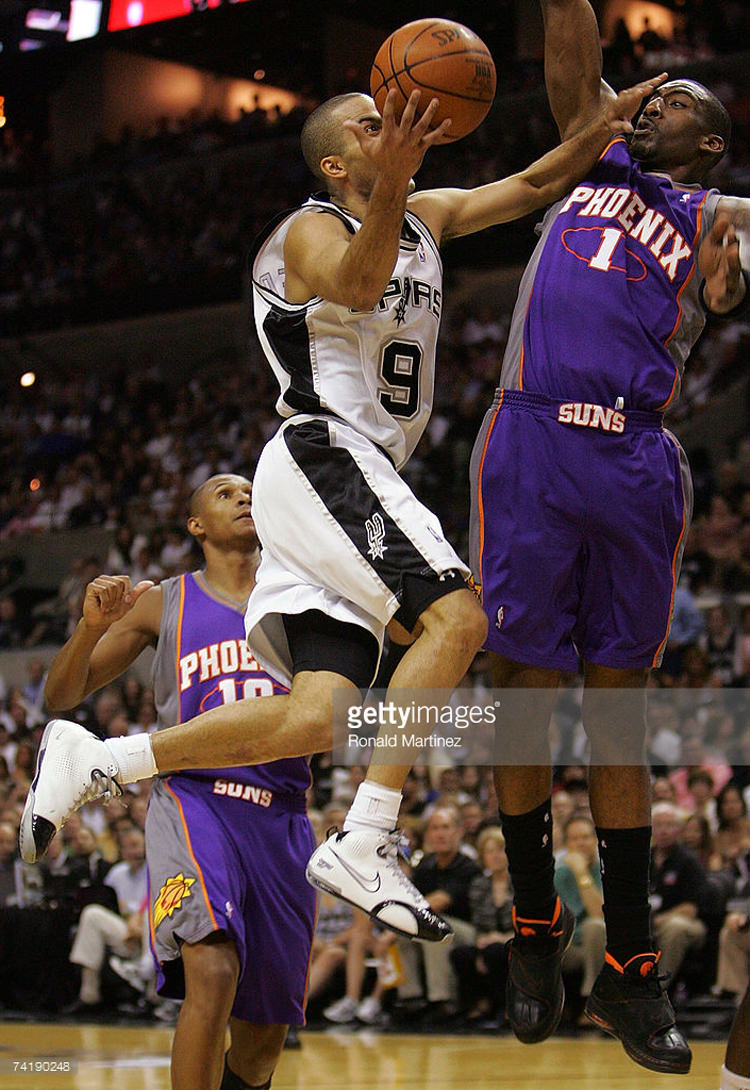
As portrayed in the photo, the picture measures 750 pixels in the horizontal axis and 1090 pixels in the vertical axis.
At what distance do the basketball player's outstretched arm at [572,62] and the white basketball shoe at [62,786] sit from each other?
234cm

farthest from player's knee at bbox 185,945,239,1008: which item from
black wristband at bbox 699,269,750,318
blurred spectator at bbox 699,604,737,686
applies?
blurred spectator at bbox 699,604,737,686

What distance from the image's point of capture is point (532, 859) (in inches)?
A: 170

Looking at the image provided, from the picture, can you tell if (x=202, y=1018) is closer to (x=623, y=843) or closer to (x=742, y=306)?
(x=623, y=843)

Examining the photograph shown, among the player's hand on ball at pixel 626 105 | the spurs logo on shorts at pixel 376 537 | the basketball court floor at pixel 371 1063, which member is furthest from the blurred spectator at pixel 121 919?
the player's hand on ball at pixel 626 105

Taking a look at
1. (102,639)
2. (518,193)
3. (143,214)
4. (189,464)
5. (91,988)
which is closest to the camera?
(518,193)

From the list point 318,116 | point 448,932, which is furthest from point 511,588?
point 318,116

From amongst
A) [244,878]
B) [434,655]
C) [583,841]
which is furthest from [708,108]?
[583,841]

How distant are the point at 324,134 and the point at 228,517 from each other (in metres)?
1.79

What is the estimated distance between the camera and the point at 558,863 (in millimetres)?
8125

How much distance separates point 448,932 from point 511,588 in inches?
41.5

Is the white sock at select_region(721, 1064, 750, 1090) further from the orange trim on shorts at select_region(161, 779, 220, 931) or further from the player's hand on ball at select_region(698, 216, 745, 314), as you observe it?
the player's hand on ball at select_region(698, 216, 745, 314)

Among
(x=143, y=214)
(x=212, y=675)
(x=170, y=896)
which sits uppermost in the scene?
(x=143, y=214)

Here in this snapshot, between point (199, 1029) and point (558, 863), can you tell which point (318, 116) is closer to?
point (199, 1029)

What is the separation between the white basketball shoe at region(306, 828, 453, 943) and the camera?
353cm
